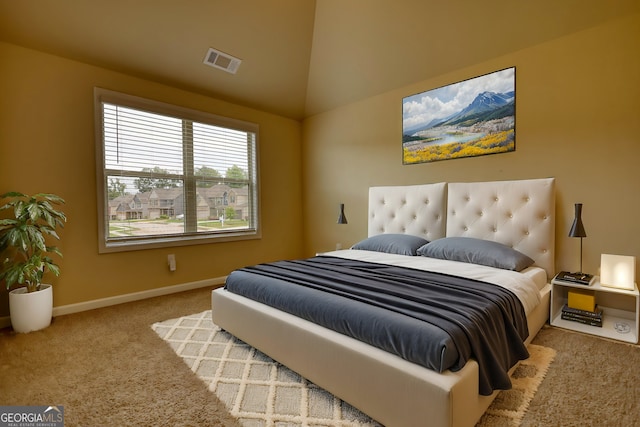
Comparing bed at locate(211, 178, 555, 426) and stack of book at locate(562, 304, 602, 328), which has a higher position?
bed at locate(211, 178, 555, 426)

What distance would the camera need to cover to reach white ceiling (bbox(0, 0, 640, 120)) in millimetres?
2611

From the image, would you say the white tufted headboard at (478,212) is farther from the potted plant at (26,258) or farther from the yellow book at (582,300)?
the potted plant at (26,258)

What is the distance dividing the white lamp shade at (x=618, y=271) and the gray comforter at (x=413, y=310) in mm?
982

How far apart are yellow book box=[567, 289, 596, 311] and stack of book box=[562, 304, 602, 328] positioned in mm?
31

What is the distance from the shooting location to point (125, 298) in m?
3.31

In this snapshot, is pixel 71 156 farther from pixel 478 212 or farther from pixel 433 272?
pixel 478 212

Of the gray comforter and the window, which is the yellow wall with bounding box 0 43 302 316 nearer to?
the window

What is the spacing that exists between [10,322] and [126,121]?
2.11 meters

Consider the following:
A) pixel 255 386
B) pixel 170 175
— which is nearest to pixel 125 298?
pixel 170 175

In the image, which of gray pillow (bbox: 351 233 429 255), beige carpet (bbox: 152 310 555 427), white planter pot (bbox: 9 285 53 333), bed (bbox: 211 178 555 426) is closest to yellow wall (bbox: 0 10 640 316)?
bed (bbox: 211 178 555 426)

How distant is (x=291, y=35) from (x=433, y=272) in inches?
119

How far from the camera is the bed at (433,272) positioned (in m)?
1.28

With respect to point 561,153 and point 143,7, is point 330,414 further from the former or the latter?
point 143,7

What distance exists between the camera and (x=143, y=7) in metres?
2.76
